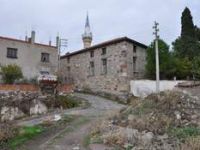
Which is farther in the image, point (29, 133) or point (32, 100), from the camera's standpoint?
point (32, 100)

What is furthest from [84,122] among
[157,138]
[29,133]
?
[157,138]

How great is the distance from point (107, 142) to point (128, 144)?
0.85 metres

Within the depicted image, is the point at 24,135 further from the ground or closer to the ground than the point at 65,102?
closer to the ground

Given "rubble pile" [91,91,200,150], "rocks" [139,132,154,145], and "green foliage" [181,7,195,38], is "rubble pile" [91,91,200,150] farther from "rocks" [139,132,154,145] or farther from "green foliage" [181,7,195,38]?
"green foliage" [181,7,195,38]

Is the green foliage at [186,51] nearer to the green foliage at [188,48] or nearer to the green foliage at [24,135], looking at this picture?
the green foliage at [188,48]

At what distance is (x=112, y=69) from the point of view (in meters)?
31.9

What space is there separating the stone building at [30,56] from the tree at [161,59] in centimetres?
1007

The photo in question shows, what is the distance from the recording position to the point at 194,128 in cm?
1150

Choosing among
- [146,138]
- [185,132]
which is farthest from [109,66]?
[146,138]

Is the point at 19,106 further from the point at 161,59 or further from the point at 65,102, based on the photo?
the point at 161,59

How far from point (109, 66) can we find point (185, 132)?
2151cm

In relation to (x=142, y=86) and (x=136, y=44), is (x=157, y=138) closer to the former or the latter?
(x=142, y=86)

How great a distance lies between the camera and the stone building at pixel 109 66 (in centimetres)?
3106

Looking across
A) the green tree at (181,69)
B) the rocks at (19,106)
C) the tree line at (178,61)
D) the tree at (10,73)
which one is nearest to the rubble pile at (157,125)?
the rocks at (19,106)
